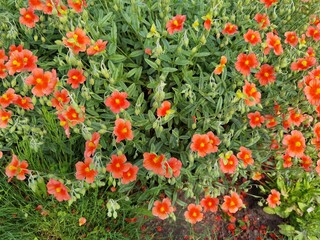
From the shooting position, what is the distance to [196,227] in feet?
9.62

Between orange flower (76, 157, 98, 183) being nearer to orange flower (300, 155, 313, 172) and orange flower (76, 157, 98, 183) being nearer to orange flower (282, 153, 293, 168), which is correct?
orange flower (282, 153, 293, 168)

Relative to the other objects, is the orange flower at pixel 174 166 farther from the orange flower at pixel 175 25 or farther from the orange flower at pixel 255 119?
the orange flower at pixel 175 25

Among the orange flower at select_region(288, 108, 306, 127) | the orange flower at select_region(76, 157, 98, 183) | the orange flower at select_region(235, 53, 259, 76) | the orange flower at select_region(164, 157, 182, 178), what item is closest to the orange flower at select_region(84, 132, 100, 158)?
the orange flower at select_region(76, 157, 98, 183)

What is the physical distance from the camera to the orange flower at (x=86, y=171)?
90.3 inches

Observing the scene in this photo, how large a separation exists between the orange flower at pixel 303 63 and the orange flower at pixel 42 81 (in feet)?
4.64

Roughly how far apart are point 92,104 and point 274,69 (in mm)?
1151

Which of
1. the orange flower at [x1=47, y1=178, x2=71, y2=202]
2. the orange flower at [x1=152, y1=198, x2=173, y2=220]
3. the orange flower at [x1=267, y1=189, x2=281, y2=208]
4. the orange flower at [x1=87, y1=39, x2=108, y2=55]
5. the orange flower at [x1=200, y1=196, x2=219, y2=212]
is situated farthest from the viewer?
the orange flower at [x1=267, y1=189, x2=281, y2=208]

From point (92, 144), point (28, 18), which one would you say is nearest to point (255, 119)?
point (92, 144)

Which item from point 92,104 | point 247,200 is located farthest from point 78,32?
point 247,200

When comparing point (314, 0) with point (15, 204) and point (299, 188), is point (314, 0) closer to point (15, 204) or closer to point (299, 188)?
point (299, 188)

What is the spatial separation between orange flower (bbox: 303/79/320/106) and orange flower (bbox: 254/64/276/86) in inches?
11.7

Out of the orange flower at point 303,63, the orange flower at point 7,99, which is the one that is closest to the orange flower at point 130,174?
the orange flower at point 7,99

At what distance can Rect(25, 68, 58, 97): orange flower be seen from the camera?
7.28 feet

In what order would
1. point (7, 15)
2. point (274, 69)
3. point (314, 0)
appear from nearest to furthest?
point (274, 69) < point (7, 15) < point (314, 0)
